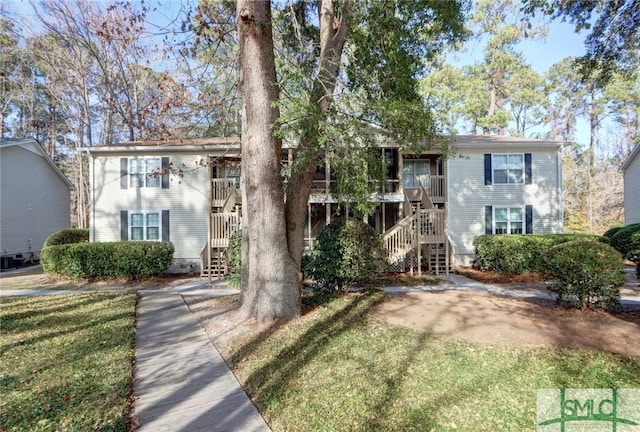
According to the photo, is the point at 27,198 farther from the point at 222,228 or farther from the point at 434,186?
the point at 434,186

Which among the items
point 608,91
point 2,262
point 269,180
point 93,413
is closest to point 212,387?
point 93,413

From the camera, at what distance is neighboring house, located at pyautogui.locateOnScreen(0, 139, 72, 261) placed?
15.4m

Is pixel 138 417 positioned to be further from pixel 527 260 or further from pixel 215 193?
pixel 527 260

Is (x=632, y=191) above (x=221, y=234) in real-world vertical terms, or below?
above

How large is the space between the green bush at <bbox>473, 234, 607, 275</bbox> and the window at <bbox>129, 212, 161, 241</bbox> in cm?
1368

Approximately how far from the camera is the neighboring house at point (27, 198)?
50.4ft

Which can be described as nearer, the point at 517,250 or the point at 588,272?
the point at 588,272

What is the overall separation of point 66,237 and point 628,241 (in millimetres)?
22919

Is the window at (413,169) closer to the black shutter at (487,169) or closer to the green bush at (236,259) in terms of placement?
the black shutter at (487,169)

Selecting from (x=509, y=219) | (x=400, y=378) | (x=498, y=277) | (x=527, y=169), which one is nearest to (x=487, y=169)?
(x=527, y=169)

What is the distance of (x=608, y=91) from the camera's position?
26.7 metres

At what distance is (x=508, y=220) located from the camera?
14.8 metres

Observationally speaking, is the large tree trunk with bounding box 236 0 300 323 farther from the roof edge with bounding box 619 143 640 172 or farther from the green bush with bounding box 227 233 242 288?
the roof edge with bounding box 619 143 640 172

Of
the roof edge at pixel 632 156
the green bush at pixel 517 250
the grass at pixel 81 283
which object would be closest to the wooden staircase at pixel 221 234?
the grass at pixel 81 283
